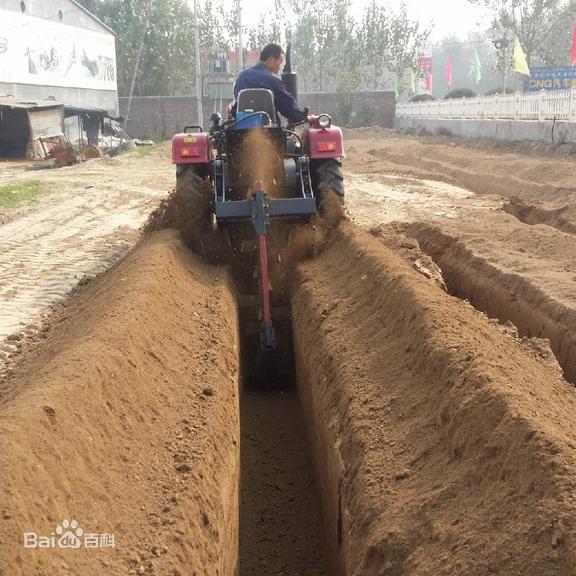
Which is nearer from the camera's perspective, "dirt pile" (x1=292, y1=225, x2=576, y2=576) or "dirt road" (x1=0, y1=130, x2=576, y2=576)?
"dirt pile" (x1=292, y1=225, x2=576, y2=576)

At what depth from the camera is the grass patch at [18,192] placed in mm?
14147

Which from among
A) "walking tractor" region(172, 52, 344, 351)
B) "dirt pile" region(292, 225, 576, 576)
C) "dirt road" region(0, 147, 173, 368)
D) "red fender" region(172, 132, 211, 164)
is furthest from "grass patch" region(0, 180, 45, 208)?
"dirt pile" region(292, 225, 576, 576)

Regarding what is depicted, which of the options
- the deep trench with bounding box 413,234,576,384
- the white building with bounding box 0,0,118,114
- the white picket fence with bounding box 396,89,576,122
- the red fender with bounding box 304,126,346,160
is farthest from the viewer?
the white building with bounding box 0,0,118,114

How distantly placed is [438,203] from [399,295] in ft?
28.4

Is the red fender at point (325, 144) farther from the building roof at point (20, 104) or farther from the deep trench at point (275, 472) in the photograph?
the building roof at point (20, 104)

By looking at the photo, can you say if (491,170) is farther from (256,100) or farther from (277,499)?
(277,499)

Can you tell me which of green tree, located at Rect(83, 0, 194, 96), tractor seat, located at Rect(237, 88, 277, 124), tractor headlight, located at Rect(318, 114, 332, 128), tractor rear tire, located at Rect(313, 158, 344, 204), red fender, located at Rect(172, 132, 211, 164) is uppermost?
green tree, located at Rect(83, 0, 194, 96)

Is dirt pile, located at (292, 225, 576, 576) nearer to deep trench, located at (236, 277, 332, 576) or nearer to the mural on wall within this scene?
deep trench, located at (236, 277, 332, 576)

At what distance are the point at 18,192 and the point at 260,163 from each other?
8.91 m

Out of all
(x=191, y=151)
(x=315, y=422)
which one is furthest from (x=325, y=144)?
(x=315, y=422)

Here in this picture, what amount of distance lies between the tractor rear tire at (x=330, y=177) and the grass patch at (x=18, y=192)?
24.6 feet

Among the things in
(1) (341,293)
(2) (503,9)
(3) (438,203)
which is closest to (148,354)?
(1) (341,293)

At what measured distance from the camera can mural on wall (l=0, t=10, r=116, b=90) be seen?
24.9 m

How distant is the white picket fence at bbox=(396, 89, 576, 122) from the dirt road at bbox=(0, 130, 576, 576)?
12350 millimetres
